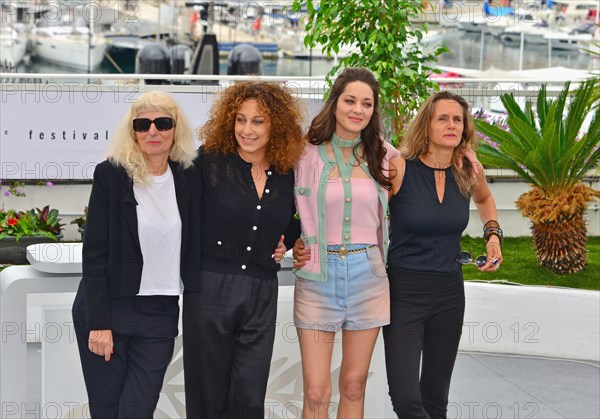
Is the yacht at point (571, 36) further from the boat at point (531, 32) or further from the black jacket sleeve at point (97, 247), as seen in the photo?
the black jacket sleeve at point (97, 247)

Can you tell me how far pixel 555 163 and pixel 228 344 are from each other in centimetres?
506

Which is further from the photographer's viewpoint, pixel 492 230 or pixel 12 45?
pixel 12 45

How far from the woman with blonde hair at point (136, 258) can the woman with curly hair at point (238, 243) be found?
10 centimetres

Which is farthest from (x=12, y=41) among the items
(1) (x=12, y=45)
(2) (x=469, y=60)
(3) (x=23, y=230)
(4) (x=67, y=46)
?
(3) (x=23, y=230)

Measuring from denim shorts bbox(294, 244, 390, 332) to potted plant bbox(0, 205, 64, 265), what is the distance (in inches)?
237

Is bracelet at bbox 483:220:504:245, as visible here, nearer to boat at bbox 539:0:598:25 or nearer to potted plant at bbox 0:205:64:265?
potted plant at bbox 0:205:64:265

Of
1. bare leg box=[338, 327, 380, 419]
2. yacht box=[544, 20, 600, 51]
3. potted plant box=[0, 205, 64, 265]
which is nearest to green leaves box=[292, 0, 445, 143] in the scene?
potted plant box=[0, 205, 64, 265]

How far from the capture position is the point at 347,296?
4438mm

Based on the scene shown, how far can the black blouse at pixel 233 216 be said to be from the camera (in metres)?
4.29


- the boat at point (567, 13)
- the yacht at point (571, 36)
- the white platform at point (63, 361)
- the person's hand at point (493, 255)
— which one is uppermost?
the boat at point (567, 13)

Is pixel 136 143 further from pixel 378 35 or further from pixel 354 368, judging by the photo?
pixel 378 35

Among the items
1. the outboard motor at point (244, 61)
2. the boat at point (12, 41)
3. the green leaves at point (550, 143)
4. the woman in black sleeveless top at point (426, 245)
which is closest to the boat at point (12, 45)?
the boat at point (12, 41)

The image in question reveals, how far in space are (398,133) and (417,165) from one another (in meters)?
4.22

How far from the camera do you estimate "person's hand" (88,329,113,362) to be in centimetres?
416
